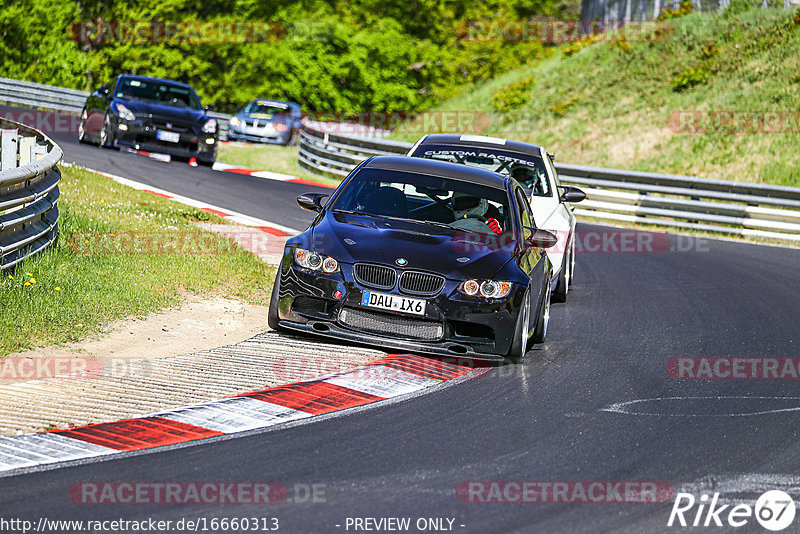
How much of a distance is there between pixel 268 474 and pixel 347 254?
3.24m

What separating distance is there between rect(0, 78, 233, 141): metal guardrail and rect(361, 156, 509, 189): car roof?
93.4ft

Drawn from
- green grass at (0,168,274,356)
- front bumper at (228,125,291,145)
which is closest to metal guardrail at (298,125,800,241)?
green grass at (0,168,274,356)

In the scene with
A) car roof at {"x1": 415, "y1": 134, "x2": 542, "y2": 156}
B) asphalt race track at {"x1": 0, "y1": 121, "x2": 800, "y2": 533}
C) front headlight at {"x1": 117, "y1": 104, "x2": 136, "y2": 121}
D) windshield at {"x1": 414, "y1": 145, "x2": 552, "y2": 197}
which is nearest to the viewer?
asphalt race track at {"x1": 0, "y1": 121, "x2": 800, "y2": 533}

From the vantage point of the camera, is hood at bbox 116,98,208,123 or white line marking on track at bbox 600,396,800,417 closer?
white line marking on track at bbox 600,396,800,417

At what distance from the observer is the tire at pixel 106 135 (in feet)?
76.3

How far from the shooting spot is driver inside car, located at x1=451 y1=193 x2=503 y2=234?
9500 millimetres

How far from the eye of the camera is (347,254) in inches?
339

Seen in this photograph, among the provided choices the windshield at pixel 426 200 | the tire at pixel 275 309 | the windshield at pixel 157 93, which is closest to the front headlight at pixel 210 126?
the windshield at pixel 157 93

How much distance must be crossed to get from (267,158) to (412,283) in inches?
922

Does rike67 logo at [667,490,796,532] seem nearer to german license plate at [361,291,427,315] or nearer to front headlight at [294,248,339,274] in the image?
german license plate at [361,291,427,315]

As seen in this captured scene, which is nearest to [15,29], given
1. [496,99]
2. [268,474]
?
[496,99]

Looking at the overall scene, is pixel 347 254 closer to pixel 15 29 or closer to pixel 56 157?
pixel 56 157

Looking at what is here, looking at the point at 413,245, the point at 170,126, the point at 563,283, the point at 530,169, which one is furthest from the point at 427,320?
the point at 170,126

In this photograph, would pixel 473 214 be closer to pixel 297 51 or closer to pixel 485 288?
pixel 485 288
